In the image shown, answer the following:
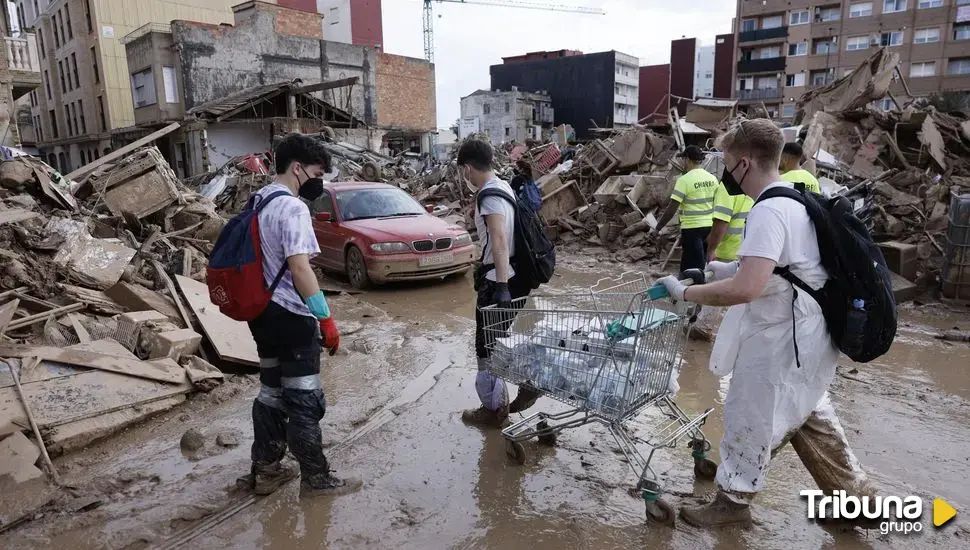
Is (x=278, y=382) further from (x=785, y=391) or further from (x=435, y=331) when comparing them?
(x=435, y=331)

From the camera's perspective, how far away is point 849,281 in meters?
2.61

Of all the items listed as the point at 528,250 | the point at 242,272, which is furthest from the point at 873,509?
the point at 242,272

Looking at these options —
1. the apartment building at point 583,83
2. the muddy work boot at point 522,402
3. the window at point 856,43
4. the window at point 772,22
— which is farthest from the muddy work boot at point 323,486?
the apartment building at point 583,83

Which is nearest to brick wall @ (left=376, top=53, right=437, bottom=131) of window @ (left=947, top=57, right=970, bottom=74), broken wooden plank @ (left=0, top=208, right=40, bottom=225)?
broken wooden plank @ (left=0, top=208, right=40, bottom=225)

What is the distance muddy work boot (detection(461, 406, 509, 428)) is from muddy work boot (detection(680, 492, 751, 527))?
163 cm

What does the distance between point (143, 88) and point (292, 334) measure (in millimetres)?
35025

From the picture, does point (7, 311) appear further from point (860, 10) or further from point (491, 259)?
point (860, 10)

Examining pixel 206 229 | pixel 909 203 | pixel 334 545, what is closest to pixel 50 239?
pixel 206 229

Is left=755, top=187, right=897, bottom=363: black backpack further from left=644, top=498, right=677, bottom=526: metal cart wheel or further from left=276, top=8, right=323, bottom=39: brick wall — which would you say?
left=276, top=8, right=323, bottom=39: brick wall

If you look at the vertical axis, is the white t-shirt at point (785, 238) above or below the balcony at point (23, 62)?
below

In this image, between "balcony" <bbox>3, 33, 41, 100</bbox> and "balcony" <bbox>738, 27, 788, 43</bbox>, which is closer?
"balcony" <bbox>3, 33, 41, 100</bbox>

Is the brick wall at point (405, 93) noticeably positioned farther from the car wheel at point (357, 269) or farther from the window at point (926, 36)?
the window at point (926, 36)

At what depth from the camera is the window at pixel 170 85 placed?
98.1 ft

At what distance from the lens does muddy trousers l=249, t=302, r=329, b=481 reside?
3268 millimetres
